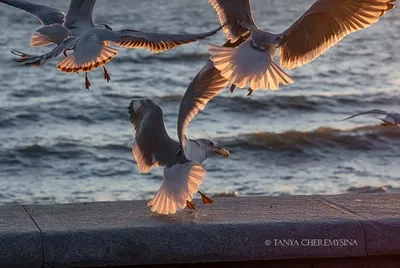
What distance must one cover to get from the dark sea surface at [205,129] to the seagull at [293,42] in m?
3.09

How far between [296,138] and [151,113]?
702 cm

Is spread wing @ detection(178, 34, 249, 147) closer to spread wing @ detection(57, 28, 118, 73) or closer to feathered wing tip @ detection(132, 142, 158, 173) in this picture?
feathered wing tip @ detection(132, 142, 158, 173)

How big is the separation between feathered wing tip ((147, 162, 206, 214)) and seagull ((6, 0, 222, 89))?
0.80 meters

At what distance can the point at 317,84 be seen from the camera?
16.0 metres

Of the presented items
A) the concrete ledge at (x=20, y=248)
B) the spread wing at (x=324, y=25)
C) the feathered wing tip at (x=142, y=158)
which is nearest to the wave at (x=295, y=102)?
the spread wing at (x=324, y=25)

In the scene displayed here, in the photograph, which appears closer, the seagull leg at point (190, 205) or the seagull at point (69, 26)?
the seagull leg at point (190, 205)

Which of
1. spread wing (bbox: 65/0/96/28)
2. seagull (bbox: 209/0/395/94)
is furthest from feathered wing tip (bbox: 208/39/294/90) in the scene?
spread wing (bbox: 65/0/96/28)

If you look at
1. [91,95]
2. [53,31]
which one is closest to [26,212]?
[53,31]

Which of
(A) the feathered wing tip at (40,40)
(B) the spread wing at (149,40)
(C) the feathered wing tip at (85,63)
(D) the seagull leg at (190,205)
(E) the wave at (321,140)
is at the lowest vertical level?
(E) the wave at (321,140)

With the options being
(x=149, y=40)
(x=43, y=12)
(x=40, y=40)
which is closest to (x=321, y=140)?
(x=43, y=12)

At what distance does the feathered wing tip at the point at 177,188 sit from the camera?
179 inches

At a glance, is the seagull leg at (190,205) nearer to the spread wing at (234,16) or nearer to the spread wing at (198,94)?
the spread wing at (198,94)

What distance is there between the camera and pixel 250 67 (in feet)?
16.9

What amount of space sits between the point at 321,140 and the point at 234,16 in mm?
5984
